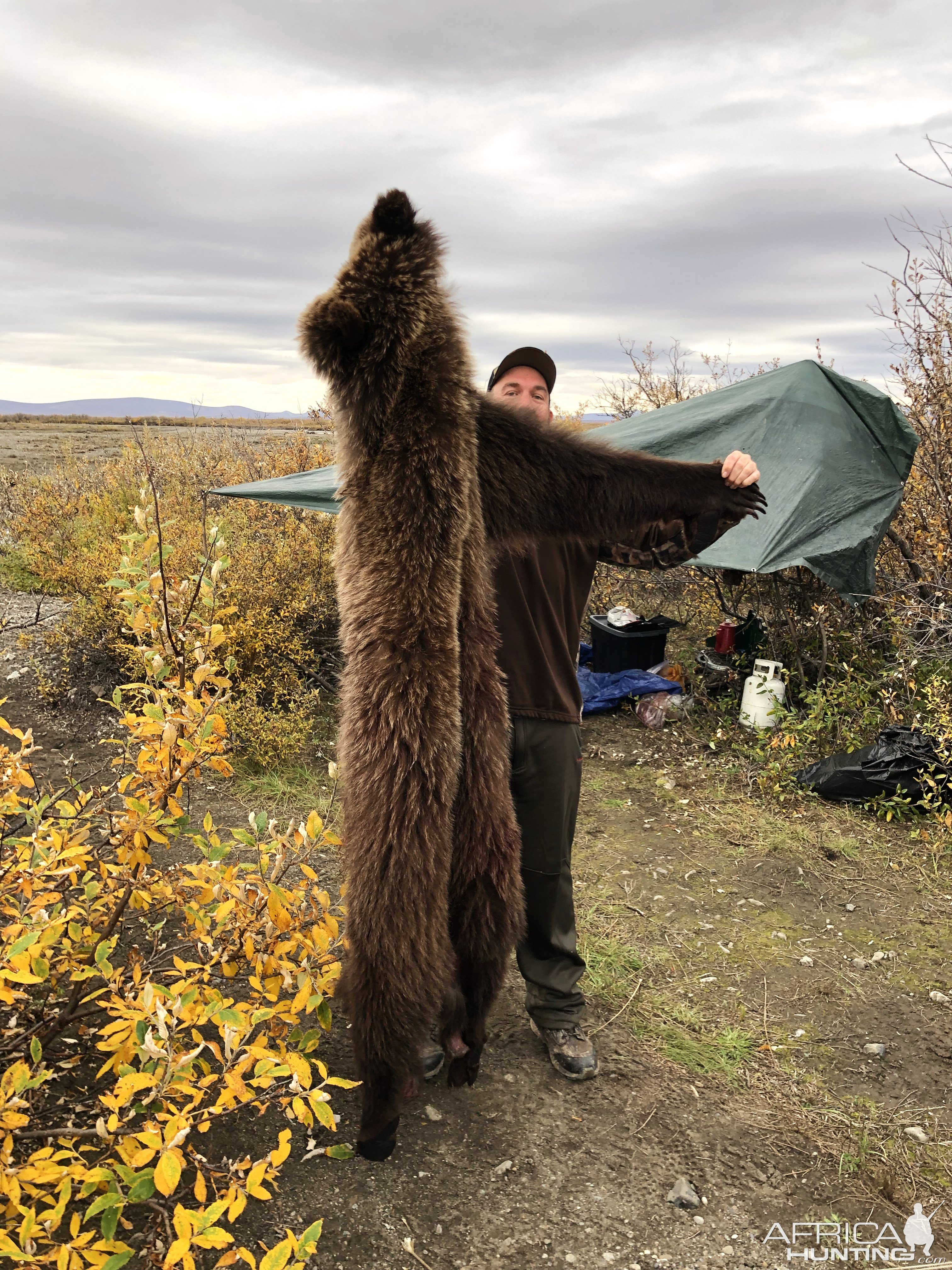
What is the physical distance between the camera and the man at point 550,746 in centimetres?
249

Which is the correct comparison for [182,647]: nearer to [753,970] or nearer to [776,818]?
[753,970]

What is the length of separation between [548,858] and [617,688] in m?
3.88

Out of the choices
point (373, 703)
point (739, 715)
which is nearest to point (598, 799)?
point (739, 715)

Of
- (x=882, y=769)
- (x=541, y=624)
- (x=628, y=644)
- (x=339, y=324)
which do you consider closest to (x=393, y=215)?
(x=339, y=324)

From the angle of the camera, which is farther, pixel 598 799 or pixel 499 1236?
pixel 598 799

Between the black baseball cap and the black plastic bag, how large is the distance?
10.3 ft

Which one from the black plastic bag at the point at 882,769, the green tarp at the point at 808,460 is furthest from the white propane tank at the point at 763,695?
the green tarp at the point at 808,460

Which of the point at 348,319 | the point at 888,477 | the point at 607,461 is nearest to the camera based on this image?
the point at 348,319

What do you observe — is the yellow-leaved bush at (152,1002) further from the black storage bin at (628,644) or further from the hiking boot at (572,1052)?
the black storage bin at (628,644)

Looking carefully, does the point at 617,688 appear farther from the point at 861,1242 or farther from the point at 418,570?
the point at 418,570

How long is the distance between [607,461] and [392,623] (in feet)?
2.26

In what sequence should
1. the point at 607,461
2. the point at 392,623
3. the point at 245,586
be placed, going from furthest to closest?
the point at 245,586 → the point at 607,461 → the point at 392,623

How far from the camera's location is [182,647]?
238 centimetres

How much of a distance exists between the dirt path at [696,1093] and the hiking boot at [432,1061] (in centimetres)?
4
